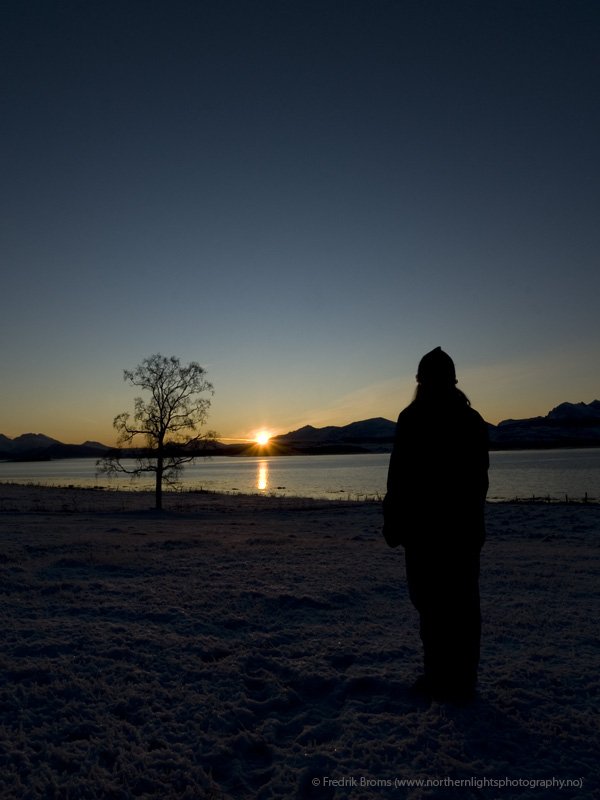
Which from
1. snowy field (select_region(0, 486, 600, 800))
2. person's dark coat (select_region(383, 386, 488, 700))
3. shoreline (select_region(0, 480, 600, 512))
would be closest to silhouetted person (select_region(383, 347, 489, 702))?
person's dark coat (select_region(383, 386, 488, 700))

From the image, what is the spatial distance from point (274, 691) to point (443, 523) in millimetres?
2140

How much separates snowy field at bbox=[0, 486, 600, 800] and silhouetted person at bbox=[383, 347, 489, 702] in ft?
1.26

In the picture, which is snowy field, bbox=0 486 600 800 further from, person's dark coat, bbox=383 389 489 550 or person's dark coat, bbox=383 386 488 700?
person's dark coat, bbox=383 389 489 550

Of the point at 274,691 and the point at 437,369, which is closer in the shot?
the point at 274,691

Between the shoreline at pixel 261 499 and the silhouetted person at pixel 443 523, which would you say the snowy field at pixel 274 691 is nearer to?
the silhouetted person at pixel 443 523

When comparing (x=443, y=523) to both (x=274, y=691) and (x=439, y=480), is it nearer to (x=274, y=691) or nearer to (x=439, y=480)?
(x=439, y=480)

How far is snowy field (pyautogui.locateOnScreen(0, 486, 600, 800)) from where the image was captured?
10.8 feet

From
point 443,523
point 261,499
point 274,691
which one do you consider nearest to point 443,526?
point 443,523

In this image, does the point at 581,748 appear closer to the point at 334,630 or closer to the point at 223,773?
the point at 223,773

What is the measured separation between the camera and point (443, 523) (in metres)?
4.43

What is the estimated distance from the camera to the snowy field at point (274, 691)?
3.30 metres

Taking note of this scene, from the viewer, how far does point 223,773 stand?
341cm

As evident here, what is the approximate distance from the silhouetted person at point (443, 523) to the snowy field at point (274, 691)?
0.39m

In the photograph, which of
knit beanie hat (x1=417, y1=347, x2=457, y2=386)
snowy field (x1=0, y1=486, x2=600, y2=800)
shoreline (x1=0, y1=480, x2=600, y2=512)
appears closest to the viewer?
snowy field (x1=0, y1=486, x2=600, y2=800)
